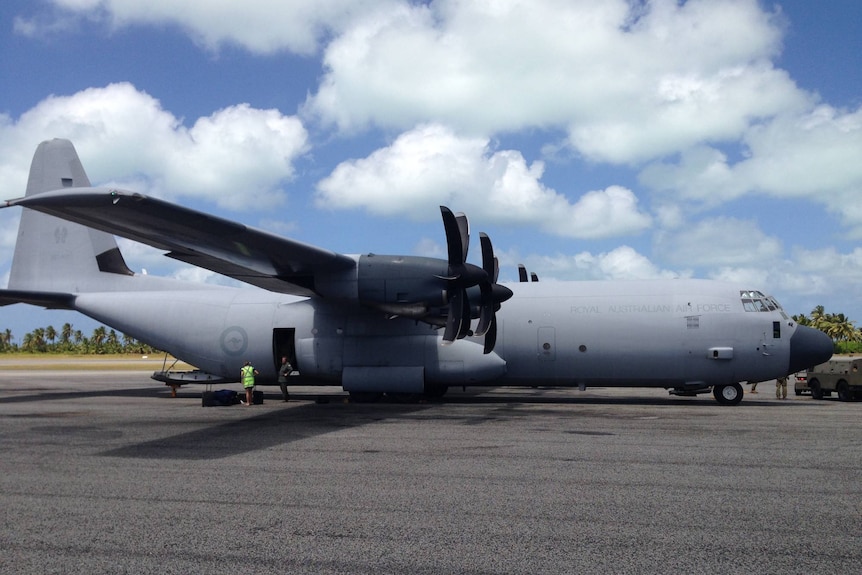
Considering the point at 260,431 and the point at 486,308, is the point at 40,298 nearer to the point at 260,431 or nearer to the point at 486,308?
the point at 260,431

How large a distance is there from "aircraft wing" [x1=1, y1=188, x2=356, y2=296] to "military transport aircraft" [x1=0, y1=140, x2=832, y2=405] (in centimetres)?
9

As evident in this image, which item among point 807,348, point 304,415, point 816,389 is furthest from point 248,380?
point 816,389

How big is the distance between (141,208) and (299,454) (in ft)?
18.5

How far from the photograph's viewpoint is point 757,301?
69.0 feet

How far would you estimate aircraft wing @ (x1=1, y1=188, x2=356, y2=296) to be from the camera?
12336 millimetres

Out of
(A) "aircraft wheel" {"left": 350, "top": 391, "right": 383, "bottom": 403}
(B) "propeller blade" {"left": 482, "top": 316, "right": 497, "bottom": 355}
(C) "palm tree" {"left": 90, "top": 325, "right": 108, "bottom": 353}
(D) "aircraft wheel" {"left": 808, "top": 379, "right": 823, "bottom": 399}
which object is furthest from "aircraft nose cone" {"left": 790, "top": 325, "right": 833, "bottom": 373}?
(C) "palm tree" {"left": 90, "top": 325, "right": 108, "bottom": 353}

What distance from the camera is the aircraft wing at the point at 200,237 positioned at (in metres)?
12.3

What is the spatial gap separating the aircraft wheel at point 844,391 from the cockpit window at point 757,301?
7707 mm

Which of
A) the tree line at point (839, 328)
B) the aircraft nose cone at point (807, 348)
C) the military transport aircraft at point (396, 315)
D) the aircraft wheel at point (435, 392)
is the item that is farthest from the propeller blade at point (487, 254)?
the tree line at point (839, 328)

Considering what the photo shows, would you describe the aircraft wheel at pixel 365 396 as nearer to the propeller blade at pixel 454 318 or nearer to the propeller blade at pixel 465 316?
the propeller blade at pixel 465 316

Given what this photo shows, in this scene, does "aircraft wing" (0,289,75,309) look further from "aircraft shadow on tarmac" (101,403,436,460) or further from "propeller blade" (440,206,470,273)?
"propeller blade" (440,206,470,273)

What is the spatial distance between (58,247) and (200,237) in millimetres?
12721

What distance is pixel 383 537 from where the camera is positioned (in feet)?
22.1

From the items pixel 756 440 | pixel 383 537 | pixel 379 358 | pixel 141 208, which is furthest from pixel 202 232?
pixel 756 440
